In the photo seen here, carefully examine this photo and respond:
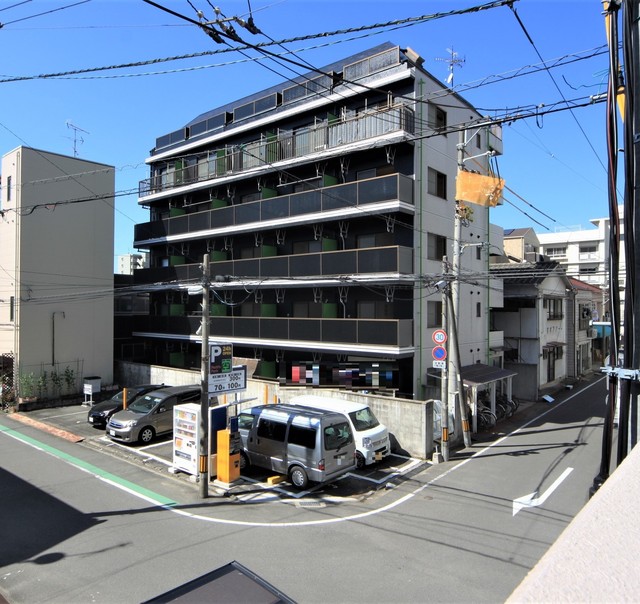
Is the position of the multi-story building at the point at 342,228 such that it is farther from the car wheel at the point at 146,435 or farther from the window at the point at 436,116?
the car wheel at the point at 146,435

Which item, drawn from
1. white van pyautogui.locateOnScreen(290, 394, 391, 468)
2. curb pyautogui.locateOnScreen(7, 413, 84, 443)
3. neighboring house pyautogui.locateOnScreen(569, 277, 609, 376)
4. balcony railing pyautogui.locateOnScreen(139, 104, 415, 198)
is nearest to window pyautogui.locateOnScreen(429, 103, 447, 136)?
balcony railing pyautogui.locateOnScreen(139, 104, 415, 198)

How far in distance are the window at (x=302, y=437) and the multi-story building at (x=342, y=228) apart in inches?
243

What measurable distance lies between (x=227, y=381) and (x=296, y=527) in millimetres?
4446

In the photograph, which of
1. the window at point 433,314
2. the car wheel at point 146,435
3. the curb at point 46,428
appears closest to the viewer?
the car wheel at point 146,435

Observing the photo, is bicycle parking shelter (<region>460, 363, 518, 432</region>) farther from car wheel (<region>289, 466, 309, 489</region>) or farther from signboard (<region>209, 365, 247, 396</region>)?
signboard (<region>209, 365, 247, 396</region>)

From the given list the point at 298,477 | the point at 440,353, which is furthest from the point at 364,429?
the point at 440,353

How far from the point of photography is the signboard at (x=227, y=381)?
474 inches

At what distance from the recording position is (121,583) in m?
6.93

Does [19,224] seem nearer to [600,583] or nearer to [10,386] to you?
[10,386]

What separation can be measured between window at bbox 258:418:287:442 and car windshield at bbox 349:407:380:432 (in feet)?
7.26

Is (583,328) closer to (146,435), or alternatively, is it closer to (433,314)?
(433,314)

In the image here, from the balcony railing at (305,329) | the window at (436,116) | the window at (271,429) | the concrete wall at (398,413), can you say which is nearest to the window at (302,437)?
the window at (271,429)

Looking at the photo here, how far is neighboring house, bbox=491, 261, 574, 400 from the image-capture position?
935 inches

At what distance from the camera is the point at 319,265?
62.9ft
